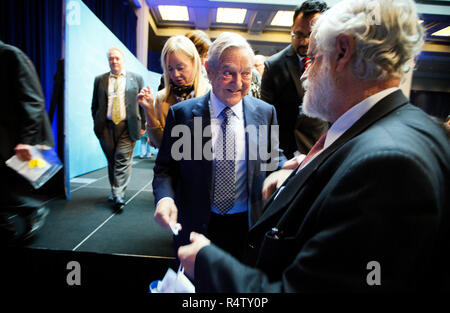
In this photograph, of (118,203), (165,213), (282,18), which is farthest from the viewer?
(282,18)

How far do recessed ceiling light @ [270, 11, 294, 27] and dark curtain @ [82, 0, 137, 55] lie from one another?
4680 millimetres

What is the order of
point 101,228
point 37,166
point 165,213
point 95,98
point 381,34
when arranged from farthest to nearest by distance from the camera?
1. point 95,98
2. point 101,228
3. point 37,166
4. point 165,213
5. point 381,34

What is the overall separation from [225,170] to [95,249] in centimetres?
164

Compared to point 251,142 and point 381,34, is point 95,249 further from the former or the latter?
point 381,34

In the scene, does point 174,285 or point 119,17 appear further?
point 119,17

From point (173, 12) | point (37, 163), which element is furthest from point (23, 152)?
point (173, 12)

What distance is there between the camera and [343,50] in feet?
2.15

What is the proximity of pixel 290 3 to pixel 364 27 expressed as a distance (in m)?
7.08

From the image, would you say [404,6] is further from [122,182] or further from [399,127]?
[122,182]

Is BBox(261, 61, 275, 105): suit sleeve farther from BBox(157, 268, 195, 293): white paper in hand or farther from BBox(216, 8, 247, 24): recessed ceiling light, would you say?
BBox(216, 8, 247, 24): recessed ceiling light

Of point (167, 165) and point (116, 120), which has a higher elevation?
point (167, 165)

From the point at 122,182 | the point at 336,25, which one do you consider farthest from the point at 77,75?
the point at 336,25

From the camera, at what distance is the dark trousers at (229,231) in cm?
133

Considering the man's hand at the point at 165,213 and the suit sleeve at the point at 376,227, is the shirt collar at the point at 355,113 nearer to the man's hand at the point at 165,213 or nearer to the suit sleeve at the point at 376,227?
the suit sleeve at the point at 376,227
